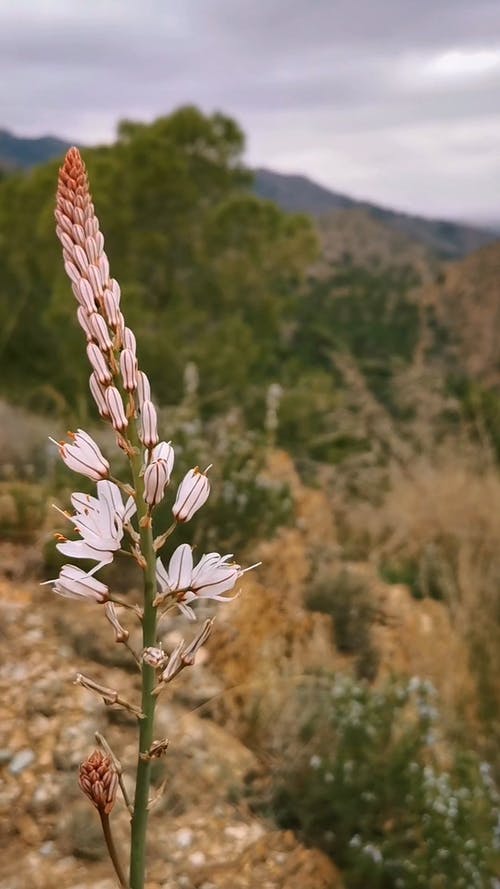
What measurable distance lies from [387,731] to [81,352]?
897 centimetres

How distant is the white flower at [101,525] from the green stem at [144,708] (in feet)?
0.19

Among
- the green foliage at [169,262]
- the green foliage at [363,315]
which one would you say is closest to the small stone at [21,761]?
the green foliage at [169,262]

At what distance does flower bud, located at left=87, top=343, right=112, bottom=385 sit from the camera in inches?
50.4

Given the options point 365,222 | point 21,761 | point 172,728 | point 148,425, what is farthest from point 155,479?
point 365,222

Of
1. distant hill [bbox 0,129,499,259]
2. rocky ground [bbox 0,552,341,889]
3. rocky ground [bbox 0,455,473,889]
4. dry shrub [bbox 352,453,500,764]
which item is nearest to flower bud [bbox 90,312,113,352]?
rocky ground [bbox 0,455,473,889]

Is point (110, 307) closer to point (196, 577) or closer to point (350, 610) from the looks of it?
point (196, 577)

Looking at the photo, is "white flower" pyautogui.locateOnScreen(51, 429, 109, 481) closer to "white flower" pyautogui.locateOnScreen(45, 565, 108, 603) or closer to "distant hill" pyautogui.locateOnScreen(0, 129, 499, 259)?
"white flower" pyautogui.locateOnScreen(45, 565, 108, 603)

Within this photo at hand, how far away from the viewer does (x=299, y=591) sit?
187 inches

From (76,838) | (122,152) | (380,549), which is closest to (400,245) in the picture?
(122,152)

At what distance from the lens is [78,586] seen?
4.31ft

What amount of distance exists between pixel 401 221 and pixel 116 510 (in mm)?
74487

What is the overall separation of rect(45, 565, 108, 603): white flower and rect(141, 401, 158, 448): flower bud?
220mm

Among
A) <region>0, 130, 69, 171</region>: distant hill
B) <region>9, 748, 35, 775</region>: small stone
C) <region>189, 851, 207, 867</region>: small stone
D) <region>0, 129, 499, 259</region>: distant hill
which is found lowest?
<region>189, 851, 207, 867</region>: small stone

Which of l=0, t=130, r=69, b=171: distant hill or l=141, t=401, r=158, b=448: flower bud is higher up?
l=0, t=130, r=69, b=171: distant hill
